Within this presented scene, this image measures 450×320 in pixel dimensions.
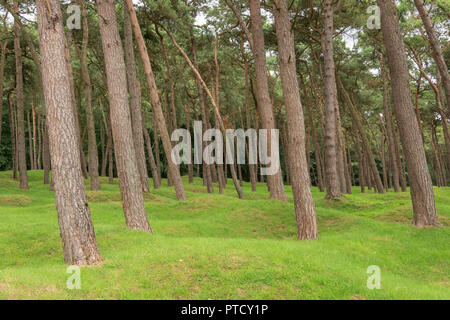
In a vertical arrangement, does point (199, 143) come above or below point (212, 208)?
above

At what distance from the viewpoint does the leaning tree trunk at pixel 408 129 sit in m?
10.7

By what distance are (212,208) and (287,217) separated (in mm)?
3406

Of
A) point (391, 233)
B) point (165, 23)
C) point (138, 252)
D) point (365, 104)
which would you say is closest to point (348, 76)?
point (365, 104)

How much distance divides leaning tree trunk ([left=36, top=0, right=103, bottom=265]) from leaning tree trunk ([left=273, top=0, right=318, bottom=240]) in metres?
5.43

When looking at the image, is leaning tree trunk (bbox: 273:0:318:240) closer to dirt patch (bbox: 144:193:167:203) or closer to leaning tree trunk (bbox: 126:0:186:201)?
leaning tree trunk (bbox: 126:0:186:201)

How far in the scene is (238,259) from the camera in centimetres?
692

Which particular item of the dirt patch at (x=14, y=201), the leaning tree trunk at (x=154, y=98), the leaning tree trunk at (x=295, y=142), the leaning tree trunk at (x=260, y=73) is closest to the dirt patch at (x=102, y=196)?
the leaning tree trunk at (x=154, y=98)

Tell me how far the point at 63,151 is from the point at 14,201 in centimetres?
1316

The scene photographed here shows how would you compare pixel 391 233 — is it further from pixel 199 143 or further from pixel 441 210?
pixel 199 143

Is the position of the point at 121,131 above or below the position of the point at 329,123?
below

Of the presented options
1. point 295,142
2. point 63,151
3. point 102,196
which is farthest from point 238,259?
point 102,196

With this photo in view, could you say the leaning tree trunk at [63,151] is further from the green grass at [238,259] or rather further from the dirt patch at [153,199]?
the dirt patch at [153,199]
